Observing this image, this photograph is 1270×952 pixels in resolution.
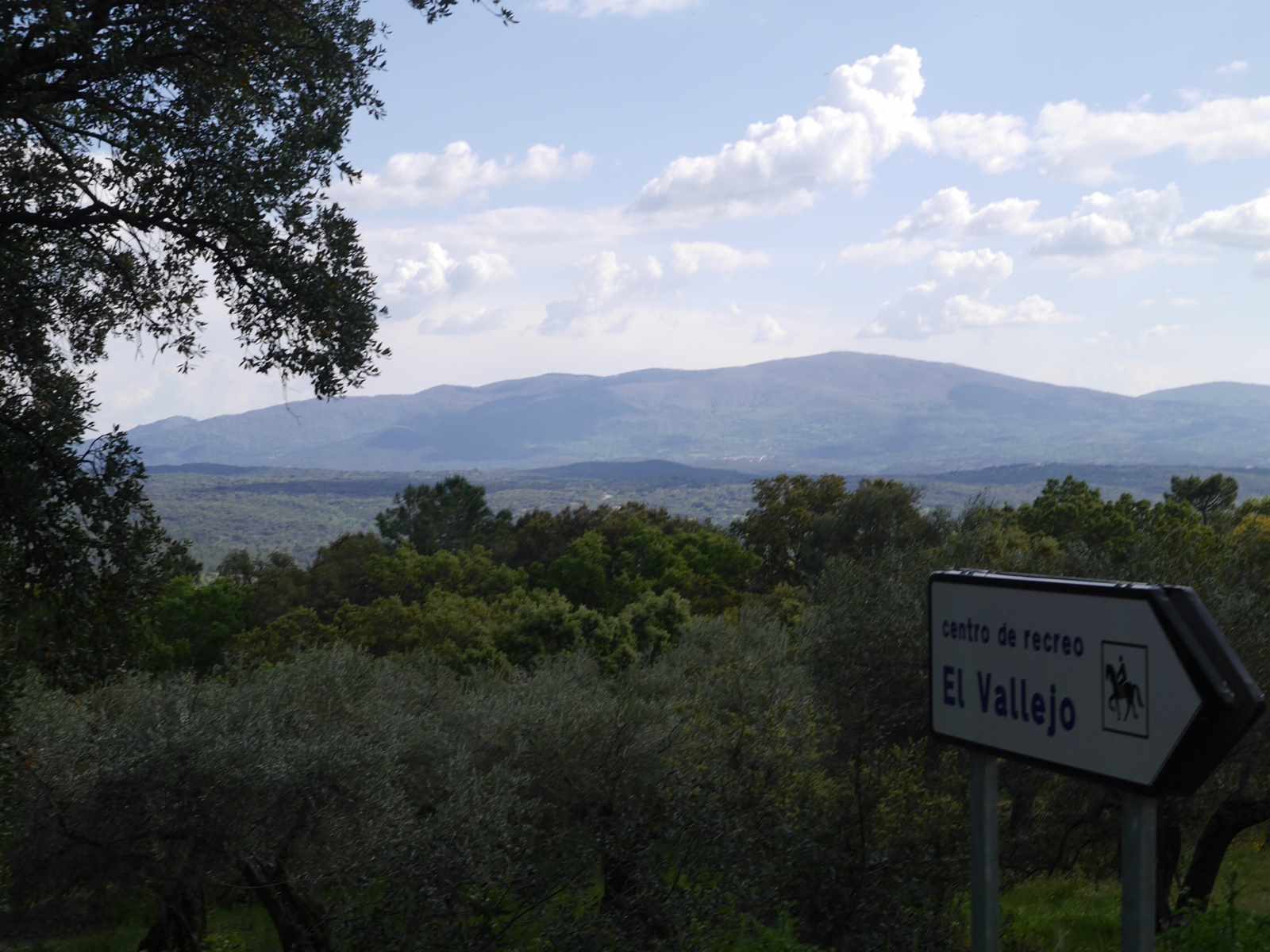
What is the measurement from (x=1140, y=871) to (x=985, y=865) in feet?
1.96

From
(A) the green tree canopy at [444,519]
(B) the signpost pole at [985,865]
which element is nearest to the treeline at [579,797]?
(B) the signpost pole at [985,865]

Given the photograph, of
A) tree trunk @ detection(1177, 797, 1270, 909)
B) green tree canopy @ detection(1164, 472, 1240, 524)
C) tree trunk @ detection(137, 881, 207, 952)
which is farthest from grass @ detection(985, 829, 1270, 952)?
green tree canopy @ detection(1164, 472, 1240, 524)

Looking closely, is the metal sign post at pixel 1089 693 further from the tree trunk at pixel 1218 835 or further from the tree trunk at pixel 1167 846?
the tree trunk at pixel 1218 835

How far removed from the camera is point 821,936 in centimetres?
1070

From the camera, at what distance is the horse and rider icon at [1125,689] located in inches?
105

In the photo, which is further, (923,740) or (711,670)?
(711,670)

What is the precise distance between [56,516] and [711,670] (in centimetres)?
1793

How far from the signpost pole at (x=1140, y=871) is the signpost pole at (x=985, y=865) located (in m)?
0.47

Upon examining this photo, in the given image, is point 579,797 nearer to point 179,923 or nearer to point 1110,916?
point 179,923

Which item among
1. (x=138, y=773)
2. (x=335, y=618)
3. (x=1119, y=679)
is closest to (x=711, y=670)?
(x=138, y=773)

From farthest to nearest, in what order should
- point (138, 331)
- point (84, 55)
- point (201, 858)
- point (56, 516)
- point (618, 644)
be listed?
1. point (618, 644)
2. point (201, 858)
3. point (138, 331)
4. point (56, 516)
5. point (84, 55)

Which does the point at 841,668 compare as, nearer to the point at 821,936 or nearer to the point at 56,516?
the point at 821,936

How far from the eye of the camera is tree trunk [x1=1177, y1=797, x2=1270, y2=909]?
13.0m

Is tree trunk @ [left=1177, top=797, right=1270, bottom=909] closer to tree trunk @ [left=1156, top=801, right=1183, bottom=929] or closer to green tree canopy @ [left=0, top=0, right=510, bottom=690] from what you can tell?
tree trunk @ [left=1156, top=801, right=1183, bottom=929]
